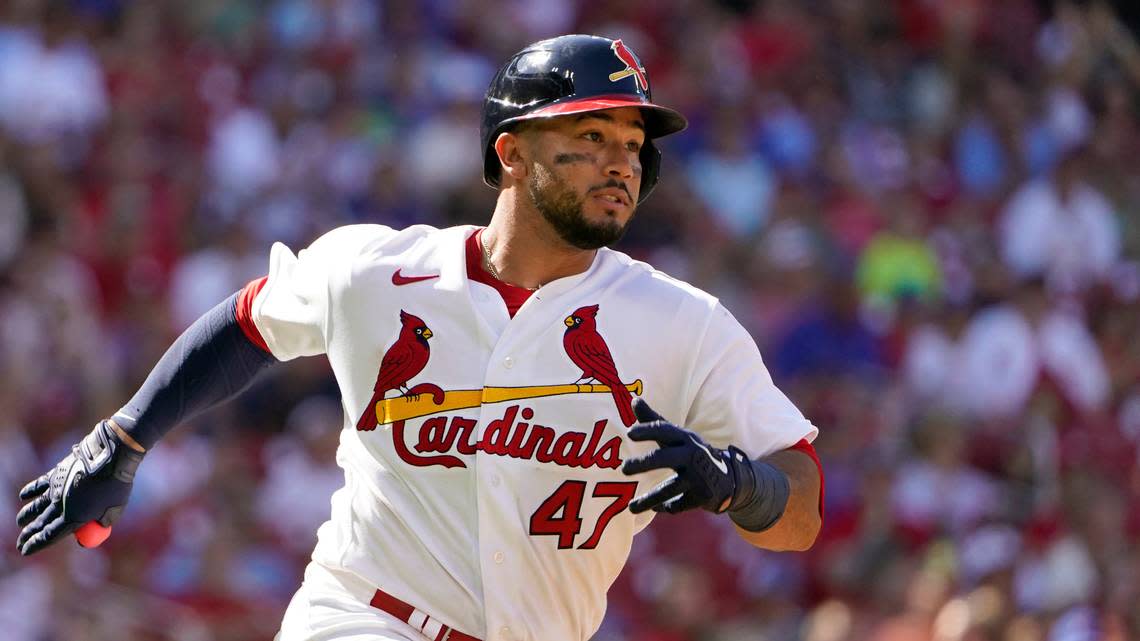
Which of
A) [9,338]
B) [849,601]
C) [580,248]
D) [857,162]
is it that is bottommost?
[849,601]

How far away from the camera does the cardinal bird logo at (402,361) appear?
3.69m

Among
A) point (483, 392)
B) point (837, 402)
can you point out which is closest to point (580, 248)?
point (483, 392)

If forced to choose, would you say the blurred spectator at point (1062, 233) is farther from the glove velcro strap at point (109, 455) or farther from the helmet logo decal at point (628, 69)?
the glove velcro strap at point (109, 455)

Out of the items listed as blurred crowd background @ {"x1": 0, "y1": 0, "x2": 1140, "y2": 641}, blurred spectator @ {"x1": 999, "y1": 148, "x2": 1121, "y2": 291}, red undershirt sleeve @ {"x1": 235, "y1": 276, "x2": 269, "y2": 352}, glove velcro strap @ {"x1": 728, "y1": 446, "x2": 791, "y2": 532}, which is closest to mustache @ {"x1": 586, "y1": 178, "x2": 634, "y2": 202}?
glove velcro strap @ {"x1": 728, "y1": 446, "x2": 791, "y2": 532}

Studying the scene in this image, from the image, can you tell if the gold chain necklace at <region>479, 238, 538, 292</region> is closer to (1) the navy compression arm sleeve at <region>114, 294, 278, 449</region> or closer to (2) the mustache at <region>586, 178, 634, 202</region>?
(2) the mustache at <region>586, 178, 634, 202</region>

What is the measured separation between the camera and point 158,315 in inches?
325

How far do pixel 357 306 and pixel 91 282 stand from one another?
5.10 meters

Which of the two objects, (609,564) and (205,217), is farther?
(205,217)

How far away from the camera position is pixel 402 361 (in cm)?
369

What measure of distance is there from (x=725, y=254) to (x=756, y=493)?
231 inches

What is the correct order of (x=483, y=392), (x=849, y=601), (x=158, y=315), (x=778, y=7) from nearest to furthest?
(x=483, y=392) → (x=849, y=601) → (x=158, y=315) → (x=778, y=7)

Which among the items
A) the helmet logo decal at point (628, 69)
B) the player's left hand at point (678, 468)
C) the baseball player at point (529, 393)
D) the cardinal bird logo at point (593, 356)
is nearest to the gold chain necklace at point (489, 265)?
the baseball player at point (529, 393)

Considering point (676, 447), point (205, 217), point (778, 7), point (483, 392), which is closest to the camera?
point (676, 447)

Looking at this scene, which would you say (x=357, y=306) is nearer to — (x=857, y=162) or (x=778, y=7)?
(x=857, y=162)
